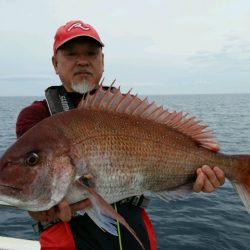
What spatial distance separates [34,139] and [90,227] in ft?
3.35

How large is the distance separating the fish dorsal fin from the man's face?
463mm

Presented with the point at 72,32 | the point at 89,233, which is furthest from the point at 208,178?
the point at 72,32

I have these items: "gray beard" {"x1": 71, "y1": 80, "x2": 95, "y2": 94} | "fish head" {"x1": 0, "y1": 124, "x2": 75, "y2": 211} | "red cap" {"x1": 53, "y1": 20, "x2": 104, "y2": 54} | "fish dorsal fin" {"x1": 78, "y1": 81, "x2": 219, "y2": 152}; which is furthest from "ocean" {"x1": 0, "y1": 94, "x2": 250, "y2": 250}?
"fish head" {"x1": 0, "y1": 124, "x2": 75, "y2": 211}

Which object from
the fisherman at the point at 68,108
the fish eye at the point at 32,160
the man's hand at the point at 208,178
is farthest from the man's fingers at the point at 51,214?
the man's hand at the point at 208,178

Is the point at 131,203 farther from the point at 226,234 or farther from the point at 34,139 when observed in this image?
the point at 226,234

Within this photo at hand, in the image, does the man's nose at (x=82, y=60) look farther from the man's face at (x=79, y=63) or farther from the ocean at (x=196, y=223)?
the ocean at (x=196, y=223)

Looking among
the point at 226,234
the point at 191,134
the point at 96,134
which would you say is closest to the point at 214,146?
the point at 191,134

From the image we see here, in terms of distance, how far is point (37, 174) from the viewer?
8.54ft

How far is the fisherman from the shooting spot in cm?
318

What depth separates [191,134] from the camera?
3.34 m

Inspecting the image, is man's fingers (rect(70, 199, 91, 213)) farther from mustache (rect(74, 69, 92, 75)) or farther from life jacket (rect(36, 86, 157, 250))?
mustache (rect(74, 69, 92, 75))

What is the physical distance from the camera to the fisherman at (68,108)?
125 inches

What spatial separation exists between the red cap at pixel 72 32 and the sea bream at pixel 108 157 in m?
0.86

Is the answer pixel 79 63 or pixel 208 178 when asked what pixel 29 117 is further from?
pixel 208 178
